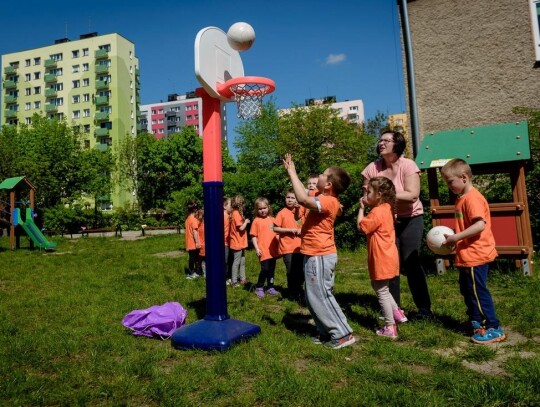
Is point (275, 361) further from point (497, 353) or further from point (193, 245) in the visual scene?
point (193, 245)

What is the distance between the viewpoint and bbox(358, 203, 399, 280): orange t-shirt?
4.14 meters

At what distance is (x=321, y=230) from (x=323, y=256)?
238 mm

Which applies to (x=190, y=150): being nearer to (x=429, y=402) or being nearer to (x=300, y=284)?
(x=300, y=284)

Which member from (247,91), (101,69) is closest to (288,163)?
(247,91)

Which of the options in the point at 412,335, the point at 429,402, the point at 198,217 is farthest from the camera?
the point at 198,217

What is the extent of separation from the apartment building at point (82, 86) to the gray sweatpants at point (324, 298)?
58703 millimetres

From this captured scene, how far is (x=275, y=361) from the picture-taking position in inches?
138

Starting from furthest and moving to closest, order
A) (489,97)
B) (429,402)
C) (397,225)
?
(489,97), (397,225), (429,402)

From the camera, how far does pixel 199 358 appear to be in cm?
374

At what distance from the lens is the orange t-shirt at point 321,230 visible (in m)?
4.01

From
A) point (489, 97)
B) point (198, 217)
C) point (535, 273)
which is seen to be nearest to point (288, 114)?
point (489, 97)

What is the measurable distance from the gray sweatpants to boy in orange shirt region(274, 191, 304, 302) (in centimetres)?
230

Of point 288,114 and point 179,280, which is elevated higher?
point 288,114

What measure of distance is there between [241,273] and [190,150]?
38562 millimetres
